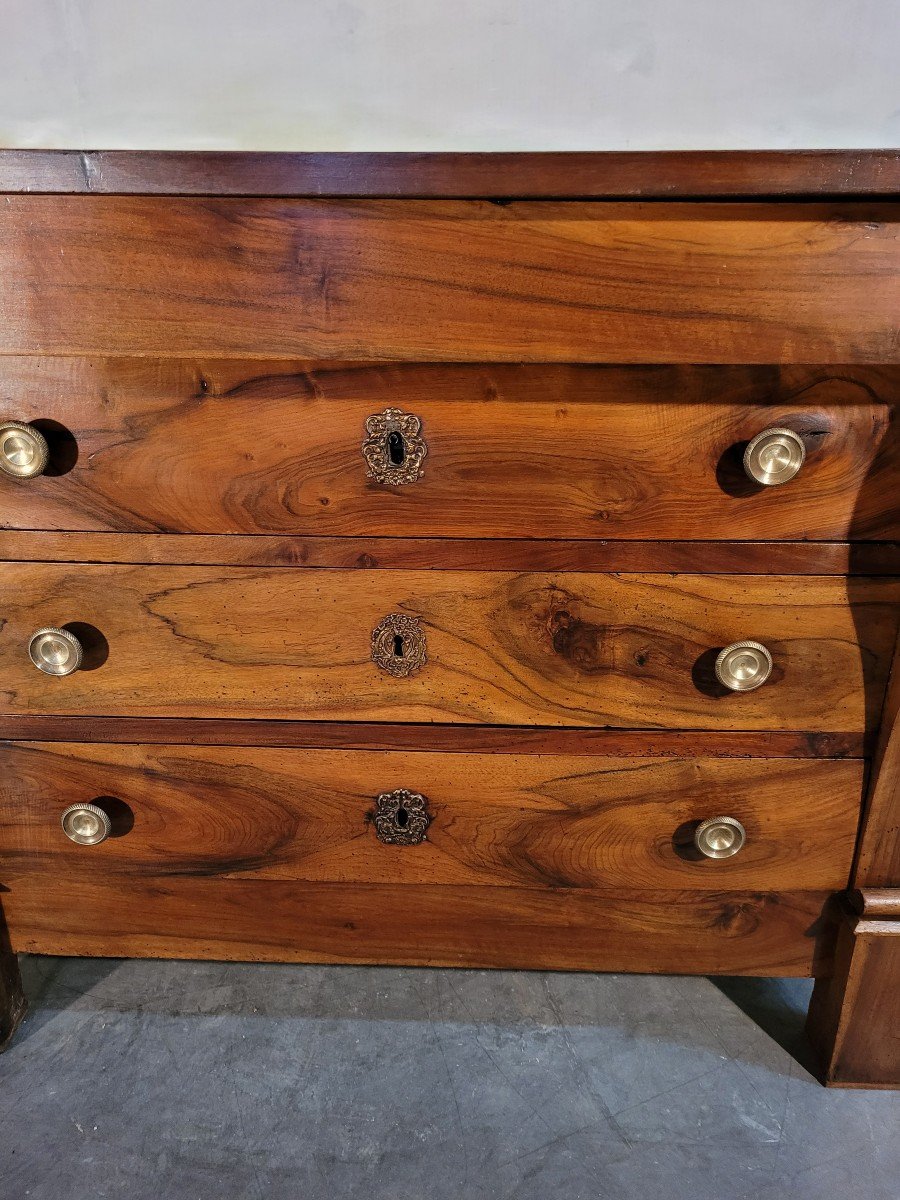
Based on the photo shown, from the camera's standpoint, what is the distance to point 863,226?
674 mm

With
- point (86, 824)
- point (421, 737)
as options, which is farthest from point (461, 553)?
point (86, 824)

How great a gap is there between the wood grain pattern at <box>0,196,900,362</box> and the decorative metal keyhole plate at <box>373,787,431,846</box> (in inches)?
21.1

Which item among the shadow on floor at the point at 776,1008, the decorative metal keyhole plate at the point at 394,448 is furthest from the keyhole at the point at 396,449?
the shadow on floor at the point at 776,1008

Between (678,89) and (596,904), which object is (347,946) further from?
(678,89)

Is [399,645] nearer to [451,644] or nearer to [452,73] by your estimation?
[451,644]

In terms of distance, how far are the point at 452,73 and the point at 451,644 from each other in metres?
0.96

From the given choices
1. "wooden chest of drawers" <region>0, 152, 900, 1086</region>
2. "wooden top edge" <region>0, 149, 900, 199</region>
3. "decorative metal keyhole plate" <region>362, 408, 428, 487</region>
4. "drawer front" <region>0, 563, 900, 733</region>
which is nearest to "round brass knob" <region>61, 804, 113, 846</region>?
"wooden chest of drawers" <region>0, 152, 900, 1086</region>

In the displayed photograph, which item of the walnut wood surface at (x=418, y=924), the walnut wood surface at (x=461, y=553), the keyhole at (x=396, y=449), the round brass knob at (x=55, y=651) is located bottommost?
the walnut wood surface at (x=418, y=924)

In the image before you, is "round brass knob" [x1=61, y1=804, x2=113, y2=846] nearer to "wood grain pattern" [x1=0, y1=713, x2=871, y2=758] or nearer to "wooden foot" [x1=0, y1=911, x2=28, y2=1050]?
"wood grain pattern" [x1=0, y1=713, x2=871, y2=758]

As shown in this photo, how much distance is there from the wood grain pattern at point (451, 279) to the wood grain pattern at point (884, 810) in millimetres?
401

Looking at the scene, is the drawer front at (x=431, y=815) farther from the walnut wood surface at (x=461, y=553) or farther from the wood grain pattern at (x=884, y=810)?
the walnut wood surface at (x=461, y=553)

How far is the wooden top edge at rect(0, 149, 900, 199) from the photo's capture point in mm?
646

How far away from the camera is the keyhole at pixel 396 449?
0.78 m

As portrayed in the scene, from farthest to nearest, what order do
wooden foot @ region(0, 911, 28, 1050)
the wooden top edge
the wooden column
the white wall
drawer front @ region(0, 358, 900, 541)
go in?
the white wall < wooden foot @ region(0, 911, 28, 1050) < the wooden column < drawer front @ region(0, 358, 900, 541) < the wooden top edge
